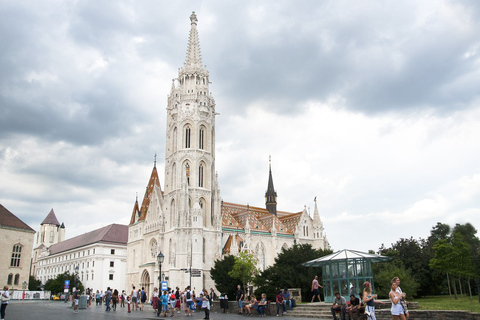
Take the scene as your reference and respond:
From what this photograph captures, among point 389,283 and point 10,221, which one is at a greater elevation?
point 10,221

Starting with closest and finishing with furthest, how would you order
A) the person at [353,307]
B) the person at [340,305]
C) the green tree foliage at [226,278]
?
the person at [353,307] < the person at [340,305] < the green tree foliage at [226,278]

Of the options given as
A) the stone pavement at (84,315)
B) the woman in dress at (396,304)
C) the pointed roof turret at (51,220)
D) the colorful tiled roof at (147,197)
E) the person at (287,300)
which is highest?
the pointed roof turret at (51,220)

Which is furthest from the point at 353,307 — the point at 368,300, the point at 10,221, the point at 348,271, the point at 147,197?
the point at 147,197

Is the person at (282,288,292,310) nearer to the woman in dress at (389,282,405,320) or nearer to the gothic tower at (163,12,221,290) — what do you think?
the woman in dress at (389,282,405,320)

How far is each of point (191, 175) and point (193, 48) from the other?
22.6 m

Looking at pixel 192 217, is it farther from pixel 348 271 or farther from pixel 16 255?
pixel 348 271

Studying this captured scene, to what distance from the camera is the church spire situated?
2685 inches

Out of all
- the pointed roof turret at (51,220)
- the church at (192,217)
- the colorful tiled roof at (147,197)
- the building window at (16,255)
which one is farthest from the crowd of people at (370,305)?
the pointed roof turret at (51,220)

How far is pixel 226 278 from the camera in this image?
161ft

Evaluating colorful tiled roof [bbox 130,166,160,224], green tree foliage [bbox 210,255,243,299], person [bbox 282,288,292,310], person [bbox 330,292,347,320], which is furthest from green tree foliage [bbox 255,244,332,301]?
colorful tiled roof [bbox 130,166,160,224]

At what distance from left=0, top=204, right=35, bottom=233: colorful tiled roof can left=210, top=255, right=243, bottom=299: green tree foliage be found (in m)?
28.9

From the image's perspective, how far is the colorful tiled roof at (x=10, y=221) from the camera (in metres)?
57.3

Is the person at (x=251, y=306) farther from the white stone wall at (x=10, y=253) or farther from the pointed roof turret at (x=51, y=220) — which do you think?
the pointed roof turret at (x=51, y=220)

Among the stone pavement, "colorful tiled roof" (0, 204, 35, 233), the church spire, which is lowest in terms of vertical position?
the stone pavement
